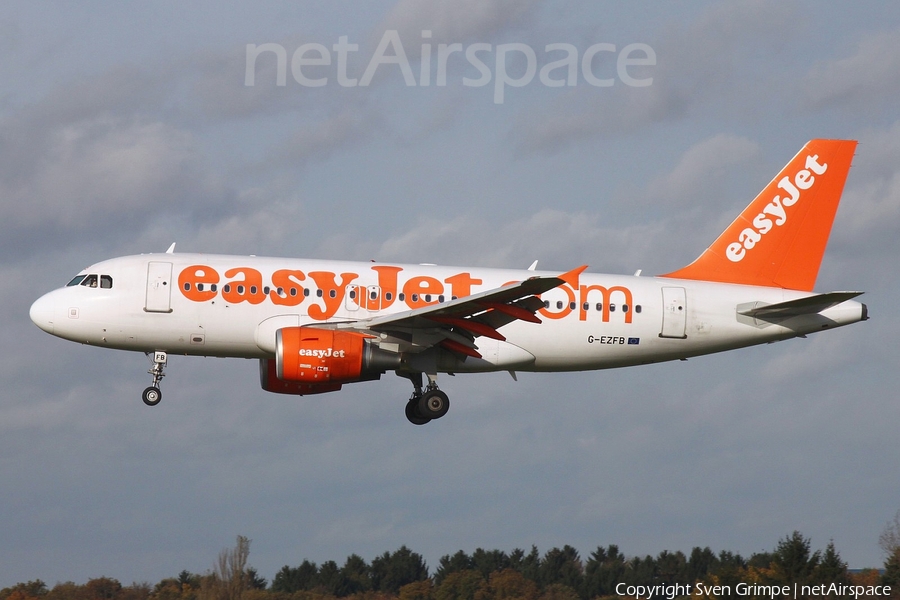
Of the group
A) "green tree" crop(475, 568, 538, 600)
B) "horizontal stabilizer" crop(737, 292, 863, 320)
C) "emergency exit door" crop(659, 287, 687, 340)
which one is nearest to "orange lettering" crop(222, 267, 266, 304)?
"emergency exit door" crop(659, 287, 687, 340)

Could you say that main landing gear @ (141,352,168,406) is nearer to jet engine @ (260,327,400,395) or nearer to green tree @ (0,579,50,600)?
jet engine @ (260,327,400,395)

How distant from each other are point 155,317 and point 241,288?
107 inches

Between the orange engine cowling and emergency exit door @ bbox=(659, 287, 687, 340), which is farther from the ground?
emergency exit door @ bbox=(659, 287, 687, 340)

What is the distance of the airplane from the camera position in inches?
1321

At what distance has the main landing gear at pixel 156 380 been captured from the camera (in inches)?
1384

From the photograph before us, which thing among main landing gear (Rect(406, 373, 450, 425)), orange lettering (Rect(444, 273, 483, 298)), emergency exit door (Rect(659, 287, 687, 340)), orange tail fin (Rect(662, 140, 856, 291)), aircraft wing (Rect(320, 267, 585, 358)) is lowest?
main landing gear (Rect(406, 373, 450, 425))

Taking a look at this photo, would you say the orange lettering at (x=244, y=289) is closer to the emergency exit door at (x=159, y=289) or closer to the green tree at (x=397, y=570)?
the emergency exit door at (x=159, y=289)

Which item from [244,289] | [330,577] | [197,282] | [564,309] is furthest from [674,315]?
[330,577]

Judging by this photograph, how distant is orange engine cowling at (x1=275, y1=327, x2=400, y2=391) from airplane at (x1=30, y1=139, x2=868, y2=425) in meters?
0.04

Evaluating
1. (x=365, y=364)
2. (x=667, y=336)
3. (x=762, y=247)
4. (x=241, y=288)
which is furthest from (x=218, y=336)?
(x=762, y=247)

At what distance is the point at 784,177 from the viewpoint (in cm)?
4109

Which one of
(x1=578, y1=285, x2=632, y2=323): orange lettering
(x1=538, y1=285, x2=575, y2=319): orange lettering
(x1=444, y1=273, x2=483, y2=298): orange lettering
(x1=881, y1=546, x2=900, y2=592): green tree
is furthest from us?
(x1=881, y1=546, x2=900, y2=592): green tree

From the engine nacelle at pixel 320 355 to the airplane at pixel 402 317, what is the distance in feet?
0.13

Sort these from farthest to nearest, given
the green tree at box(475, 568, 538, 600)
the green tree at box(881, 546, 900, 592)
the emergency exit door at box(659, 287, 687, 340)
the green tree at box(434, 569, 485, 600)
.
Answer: the green tree at box(434, 569, 485, 600) < the green tree at box(475, 568, 538, 600) < the green tree at box(881, 546, 900, 592) < the emergency exit door at box(659, 287, 687, 340)
